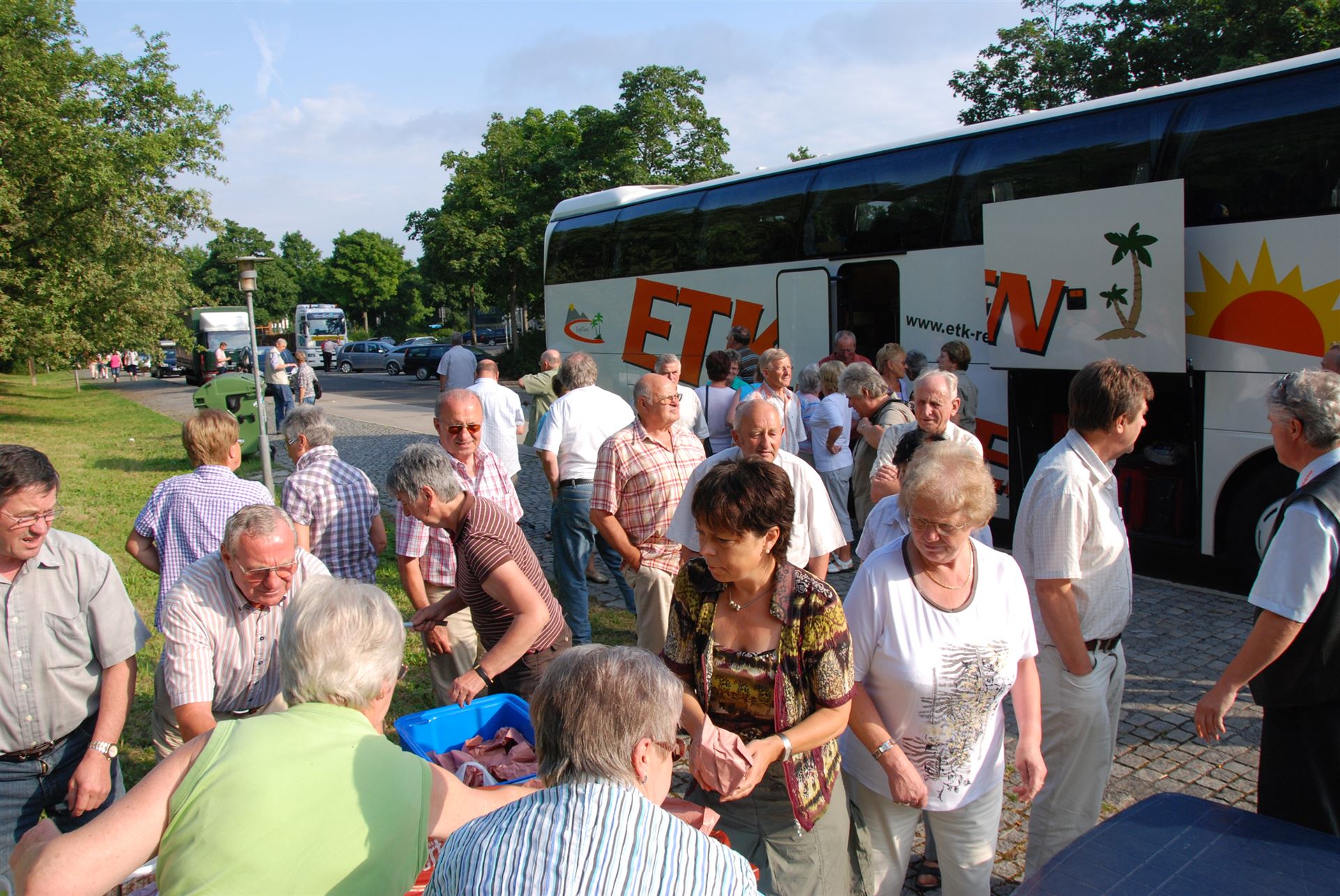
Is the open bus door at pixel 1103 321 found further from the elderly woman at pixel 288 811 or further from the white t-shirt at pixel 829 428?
the elderly woman at pixel 288 811

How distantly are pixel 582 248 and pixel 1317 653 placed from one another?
12.7 metres

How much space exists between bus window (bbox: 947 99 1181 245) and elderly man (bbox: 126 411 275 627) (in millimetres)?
6979

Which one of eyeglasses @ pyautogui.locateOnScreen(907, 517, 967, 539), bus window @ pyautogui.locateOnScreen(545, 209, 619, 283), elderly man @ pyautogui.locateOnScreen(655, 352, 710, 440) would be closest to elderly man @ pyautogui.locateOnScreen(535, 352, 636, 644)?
elderly man @ pyautogui.locateOnScreen(655, 352, 710, 440)

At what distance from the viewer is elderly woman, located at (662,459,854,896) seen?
251cm

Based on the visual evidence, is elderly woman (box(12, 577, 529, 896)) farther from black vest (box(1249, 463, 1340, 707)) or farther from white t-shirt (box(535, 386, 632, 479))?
white t-shirt (box(535, 386, 632, 479))

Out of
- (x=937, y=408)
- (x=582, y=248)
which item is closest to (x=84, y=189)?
(x=582, y=248)

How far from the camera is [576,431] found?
6703 millimetres

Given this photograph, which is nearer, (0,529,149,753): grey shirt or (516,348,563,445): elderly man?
(0,529,149,753): grey shirt

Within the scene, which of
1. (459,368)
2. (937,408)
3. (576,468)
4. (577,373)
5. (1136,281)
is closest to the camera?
(937,408)

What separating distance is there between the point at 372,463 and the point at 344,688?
14.3 metres

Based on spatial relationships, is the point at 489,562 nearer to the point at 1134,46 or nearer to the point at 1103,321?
the point at 1103,321

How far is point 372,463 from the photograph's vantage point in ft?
51.9

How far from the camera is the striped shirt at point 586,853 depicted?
A: 5.09ft

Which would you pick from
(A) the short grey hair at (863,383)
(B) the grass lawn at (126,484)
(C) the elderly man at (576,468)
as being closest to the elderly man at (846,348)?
(A) the short grey hair at (863,383)
